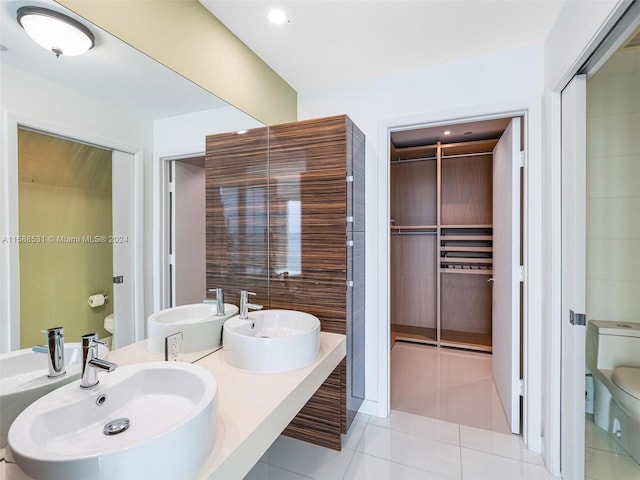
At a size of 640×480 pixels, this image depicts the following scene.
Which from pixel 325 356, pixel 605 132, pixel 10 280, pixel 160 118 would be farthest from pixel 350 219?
pixel 10 280

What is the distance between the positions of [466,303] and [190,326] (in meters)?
3.43

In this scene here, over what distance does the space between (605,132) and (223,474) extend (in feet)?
6.79

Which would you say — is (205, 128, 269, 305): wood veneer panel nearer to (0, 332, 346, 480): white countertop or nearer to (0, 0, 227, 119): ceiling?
(0, 0, 227, 119): ceiling

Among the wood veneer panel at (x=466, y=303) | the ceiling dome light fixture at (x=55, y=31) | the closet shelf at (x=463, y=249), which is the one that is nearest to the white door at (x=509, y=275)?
the closet shelf at (x=463, y=249)

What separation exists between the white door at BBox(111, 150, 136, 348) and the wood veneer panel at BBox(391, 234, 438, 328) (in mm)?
3230

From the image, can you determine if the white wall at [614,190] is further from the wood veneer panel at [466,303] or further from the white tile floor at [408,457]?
the wood veneer panel at [466,303]

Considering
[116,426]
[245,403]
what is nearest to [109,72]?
[116,426]

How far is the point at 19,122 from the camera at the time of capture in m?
0.90

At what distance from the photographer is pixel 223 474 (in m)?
0.82

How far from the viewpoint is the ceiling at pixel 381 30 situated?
5.17ft

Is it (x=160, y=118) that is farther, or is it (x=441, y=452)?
(x=441, y=452)

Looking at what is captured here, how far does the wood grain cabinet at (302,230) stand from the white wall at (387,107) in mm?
138

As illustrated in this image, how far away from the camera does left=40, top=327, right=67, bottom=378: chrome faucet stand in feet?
3.10

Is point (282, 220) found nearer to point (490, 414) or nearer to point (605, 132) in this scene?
point (605, 132)
